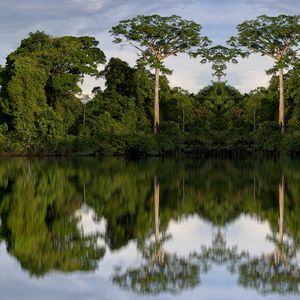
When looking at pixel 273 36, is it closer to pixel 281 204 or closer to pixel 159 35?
pixel 159 35

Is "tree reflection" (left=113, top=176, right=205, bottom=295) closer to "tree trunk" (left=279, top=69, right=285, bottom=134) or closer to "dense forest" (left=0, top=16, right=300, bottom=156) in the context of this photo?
"dense forest" (left=0, top=16, right=300, bottom=156)

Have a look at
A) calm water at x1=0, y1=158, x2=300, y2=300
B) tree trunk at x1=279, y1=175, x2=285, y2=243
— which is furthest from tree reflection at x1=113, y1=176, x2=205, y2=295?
tree trunk at x1=279, y1=175, x2=285, y2=243

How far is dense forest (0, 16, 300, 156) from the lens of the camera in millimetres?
34938

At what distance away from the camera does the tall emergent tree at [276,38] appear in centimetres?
3544

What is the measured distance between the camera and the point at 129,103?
129ft

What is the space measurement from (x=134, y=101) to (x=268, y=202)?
95.4 ft

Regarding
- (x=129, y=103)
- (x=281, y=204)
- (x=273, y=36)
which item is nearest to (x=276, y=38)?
(x=273, y=36)

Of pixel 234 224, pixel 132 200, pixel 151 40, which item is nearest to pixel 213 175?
pixel 132 200

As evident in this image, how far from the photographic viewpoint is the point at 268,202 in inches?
475

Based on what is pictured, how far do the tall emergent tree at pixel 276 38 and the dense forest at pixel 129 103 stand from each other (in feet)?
0.27

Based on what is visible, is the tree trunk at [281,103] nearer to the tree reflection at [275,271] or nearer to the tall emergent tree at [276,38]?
the tall emergent tree at [276,38]

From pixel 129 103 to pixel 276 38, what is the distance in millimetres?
10527

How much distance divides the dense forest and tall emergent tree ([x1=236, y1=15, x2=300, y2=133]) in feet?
0.27

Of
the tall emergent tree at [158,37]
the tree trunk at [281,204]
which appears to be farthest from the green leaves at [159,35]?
the tree trunk at [281,204]
